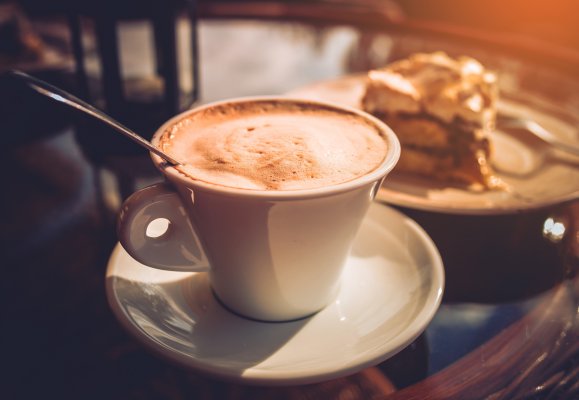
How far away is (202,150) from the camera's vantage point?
0.52 m

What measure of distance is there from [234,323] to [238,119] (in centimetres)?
25

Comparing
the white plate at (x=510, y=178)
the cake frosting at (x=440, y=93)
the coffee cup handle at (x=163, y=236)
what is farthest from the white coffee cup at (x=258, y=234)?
the cake frosting at (x=440, y=93)

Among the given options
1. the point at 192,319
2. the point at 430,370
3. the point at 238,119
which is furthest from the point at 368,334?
the point at 238,119

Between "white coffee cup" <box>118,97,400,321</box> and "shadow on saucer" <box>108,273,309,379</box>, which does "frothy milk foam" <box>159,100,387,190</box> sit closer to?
"white coffee cup" <box>118,97,400,321</box>

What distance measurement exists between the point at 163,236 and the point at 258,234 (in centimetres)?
13

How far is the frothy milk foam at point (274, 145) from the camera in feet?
1.56

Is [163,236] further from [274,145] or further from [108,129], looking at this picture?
[108,129]

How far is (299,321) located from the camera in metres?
0.53

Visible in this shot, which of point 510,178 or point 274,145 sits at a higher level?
point 274,145

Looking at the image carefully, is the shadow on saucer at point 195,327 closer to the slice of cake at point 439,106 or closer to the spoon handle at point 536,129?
the slice of cake at point 439,106

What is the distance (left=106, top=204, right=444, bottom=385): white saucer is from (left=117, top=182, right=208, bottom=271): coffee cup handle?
0.04 metres

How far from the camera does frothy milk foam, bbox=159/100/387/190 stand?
18.7 inches

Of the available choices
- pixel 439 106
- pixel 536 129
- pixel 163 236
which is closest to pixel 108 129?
pixel 163 236

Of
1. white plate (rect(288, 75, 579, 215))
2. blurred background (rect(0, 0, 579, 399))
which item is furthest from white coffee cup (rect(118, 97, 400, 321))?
white plate (rect(288, 75, 579, 215))
